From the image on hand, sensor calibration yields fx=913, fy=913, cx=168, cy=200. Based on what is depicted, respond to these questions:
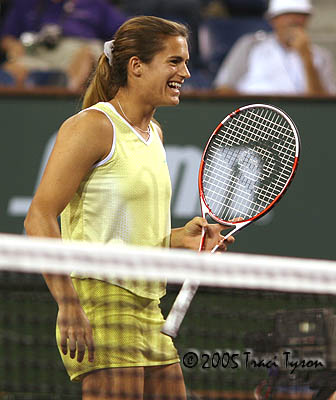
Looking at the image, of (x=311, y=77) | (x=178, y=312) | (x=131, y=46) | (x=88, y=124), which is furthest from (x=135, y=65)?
(x=311, y=77)

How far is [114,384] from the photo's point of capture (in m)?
2.47

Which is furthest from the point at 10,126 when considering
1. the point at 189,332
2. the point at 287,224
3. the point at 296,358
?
the point at 296,358

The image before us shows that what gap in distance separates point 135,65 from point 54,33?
4.13 m

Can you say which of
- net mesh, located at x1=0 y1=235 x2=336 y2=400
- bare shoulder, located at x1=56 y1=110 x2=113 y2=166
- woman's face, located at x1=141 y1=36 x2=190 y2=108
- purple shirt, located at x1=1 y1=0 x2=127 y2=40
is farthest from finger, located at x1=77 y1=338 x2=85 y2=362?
purple shirt, located at x1=1 y1=0 x2=127 y2=40

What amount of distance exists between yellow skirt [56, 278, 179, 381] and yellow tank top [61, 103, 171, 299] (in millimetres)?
36

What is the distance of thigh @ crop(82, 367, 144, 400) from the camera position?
2461 mm

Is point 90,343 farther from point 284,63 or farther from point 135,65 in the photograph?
point 284,63

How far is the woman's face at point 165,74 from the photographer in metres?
2.59

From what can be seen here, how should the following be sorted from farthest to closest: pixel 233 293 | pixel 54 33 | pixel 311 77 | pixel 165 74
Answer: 1. pixel 54 33
2. pixel 311 77
3. pixel 233 293
4. pixel 165 74

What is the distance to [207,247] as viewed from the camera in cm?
275

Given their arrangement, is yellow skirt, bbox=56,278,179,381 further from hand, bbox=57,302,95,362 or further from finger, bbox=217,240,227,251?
finger, bbox=217,240,227,251

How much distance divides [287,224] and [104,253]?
→ 3.27 m

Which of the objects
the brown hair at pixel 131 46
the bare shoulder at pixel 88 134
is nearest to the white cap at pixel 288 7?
the brown hair at pixel 131 46

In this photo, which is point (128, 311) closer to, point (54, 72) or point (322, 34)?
point (54, 72)
